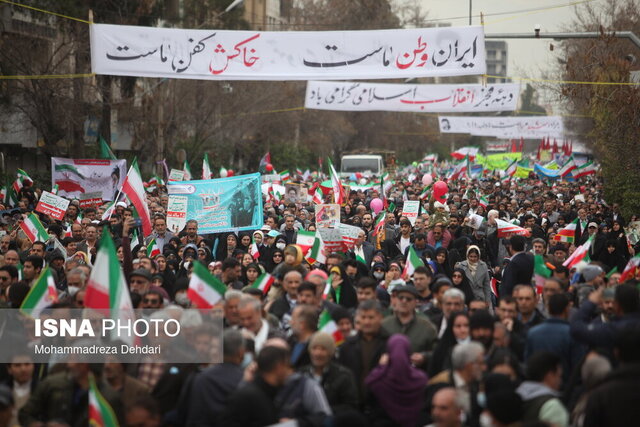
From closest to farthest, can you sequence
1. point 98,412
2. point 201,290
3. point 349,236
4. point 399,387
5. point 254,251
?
1. point 98,412
2. point 399,387
3. point 201,290
4. point 349,236
5. point 254,251

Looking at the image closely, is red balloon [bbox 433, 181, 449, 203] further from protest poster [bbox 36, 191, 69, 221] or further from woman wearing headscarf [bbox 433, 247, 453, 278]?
protest poster [bbox 36, 191, 69, 221]

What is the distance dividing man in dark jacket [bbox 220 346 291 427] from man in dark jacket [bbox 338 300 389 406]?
3.12ft

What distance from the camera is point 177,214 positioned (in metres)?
14.5

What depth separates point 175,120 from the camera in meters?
38.8

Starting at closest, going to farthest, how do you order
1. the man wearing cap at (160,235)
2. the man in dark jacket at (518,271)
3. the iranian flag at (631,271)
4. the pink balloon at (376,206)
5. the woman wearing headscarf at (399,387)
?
1. the woman wearing headscarf at (399,387)
2. the iranian flag at (631,271)
3. the man in dark jacket at (518,271)
4. the man wearing cap at (160,235)
5. the pink balloon at (376,206)

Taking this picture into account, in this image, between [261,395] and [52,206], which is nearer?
[261,395]

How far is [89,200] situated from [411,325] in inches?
516

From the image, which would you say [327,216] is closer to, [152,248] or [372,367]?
[152,248]

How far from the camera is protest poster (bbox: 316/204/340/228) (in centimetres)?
1431

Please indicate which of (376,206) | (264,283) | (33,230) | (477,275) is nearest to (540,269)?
(477,275)

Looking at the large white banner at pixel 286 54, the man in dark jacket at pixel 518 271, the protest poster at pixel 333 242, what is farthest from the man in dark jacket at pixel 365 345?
the large white banner at pixel 286 54

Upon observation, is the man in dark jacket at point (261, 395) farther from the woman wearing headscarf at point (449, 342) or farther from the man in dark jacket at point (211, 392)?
the woman wearing headscarf at point (449, 342)

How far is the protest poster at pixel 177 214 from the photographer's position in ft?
47.4

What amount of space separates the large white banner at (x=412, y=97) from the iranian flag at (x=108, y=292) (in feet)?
88.4
